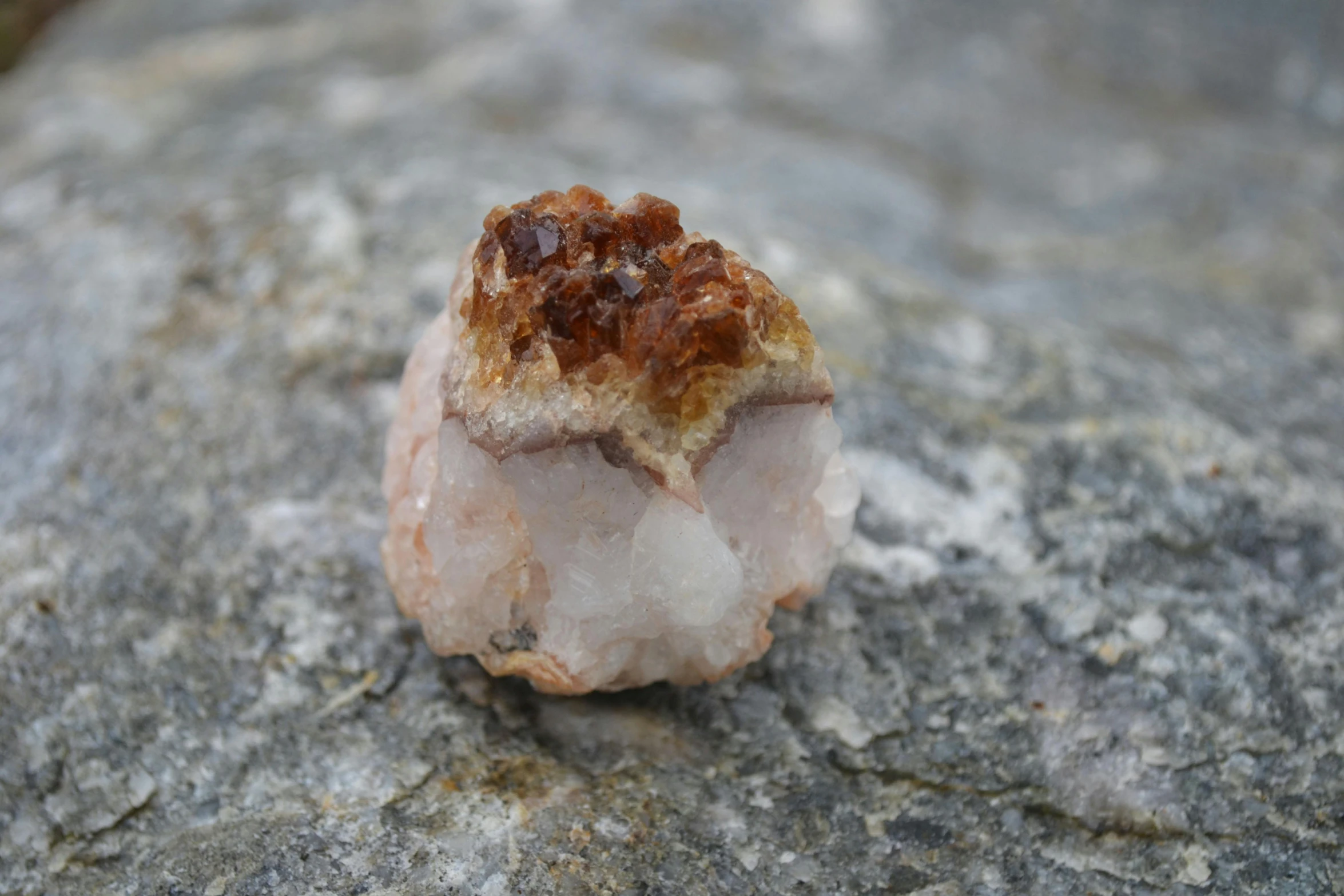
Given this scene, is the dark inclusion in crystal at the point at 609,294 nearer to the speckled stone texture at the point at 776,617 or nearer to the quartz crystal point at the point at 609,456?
the quartz crystal point at the point at 609,456

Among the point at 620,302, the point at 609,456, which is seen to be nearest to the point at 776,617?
the point at 609,456

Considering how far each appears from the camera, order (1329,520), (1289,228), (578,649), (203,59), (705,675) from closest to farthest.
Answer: (578,649) → (705,675) → (1329,520) → (1289,228) → (203,59)

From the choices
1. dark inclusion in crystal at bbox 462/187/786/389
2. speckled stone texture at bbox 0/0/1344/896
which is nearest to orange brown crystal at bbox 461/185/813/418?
dark inclusion in crystal at bbox 462/187/786/389

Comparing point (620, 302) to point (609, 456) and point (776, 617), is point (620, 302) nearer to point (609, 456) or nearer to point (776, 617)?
point (609, 456)

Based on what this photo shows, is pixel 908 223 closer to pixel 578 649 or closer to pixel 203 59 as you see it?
pixel 578 649

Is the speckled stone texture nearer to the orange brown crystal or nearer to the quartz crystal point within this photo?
the quartz crystal point

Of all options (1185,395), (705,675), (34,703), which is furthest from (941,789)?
(34,703)
